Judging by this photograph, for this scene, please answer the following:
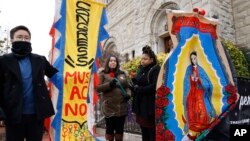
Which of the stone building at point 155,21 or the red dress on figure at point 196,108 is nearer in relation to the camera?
the red dress on figure at point 196,108

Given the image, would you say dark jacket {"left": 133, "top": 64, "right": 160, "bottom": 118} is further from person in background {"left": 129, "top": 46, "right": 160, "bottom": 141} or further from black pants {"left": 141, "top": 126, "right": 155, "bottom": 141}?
black pants {"left": 141, "top": 126, "right": 155, "bottom": 141}

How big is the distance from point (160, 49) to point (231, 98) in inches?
342

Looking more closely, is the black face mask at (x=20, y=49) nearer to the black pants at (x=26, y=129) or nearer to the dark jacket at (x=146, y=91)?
the black pants at (x=26, y=129)

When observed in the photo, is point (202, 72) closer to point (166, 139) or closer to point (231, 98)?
point (231, 98)

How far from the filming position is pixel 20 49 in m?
3.32

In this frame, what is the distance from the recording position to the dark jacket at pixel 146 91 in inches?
167

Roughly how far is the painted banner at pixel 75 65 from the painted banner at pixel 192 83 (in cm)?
114

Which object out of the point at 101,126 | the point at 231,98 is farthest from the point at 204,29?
the point at 101,126

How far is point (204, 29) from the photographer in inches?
165

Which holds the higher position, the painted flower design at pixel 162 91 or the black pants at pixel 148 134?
the painted flower design at pixel 162 91

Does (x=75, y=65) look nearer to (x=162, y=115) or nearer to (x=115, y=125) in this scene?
(x=115, y=125)

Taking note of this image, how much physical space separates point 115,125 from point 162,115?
1151mm

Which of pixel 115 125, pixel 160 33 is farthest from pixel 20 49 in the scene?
pixel 160 33

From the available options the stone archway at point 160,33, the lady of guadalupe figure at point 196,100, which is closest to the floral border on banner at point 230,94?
the lady of guadalupe figure at point 196,100
